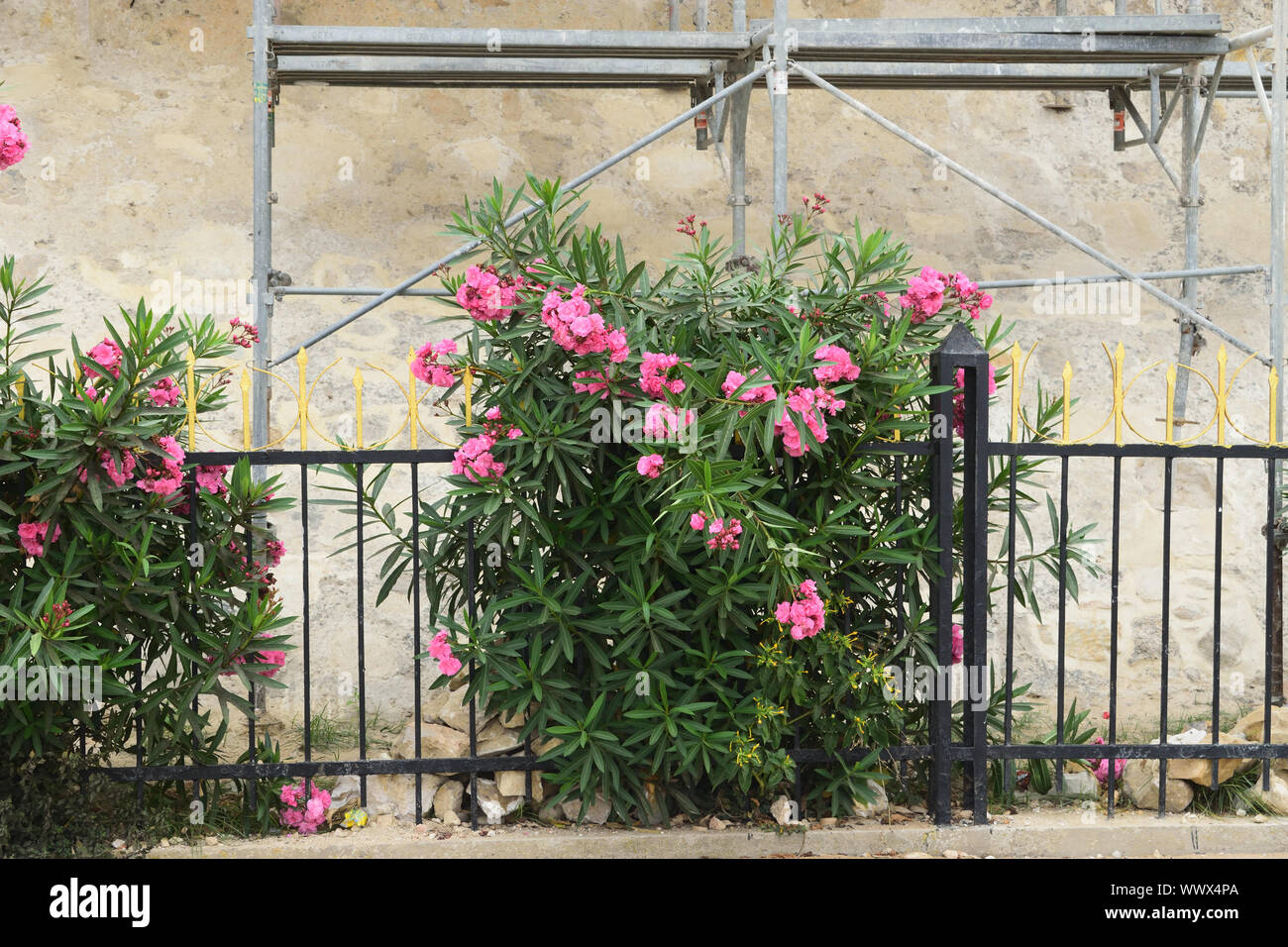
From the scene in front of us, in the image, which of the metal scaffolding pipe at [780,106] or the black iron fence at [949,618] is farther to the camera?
the metal scaffolding pipe at [780,106]

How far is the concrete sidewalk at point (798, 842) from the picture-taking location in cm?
381

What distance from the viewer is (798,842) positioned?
3.86 meters

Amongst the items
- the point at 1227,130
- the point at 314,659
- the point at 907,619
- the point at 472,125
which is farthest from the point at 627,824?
the point at 1227,130

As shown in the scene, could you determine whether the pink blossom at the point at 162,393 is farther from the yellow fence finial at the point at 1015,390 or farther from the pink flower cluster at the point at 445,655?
the yellow fence finial at the point at 1015,390

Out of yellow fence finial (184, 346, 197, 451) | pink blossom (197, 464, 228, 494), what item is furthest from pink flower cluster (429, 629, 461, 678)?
yellow fence finial (184, 346, 197, 451)

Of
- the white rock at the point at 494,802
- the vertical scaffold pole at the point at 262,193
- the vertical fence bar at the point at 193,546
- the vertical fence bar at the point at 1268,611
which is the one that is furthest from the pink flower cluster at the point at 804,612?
the vertical scaffold pole at the point at 262,193

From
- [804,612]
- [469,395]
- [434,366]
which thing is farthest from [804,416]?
[434,366]

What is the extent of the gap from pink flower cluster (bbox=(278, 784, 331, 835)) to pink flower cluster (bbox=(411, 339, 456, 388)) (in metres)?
1.32

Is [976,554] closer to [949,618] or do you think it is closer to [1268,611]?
[949,618]

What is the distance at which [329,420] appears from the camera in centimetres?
679

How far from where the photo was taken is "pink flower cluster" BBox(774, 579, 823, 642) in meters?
3.59

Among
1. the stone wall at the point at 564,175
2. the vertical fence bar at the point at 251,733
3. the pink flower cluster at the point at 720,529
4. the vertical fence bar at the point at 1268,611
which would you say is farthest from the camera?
the stone wall at the point at 564,175

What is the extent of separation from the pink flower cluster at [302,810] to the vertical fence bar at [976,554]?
79.1 inches

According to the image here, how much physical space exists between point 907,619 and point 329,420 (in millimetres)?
3815
